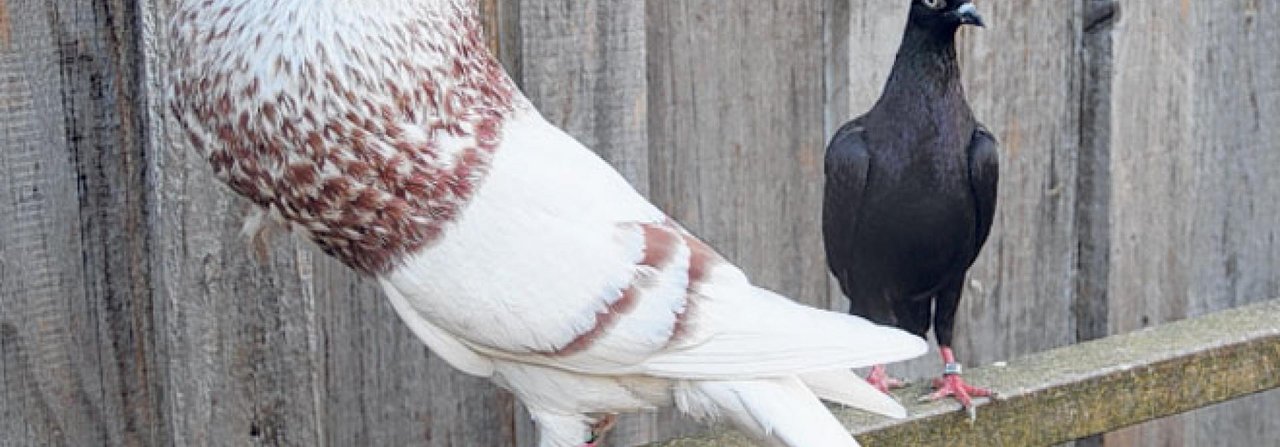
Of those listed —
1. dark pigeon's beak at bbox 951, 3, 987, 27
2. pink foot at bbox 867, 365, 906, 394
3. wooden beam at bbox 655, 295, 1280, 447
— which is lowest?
wooden beam at bbox 655, 295, 1280, 447

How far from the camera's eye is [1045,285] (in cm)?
272

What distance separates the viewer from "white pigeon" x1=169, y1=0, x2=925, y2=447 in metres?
1.50

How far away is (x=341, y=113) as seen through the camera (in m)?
1.50

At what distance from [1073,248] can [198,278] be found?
1337mm

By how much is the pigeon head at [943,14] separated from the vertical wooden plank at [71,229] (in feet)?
2.83

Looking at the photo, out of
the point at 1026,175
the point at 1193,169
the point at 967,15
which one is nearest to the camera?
the point at 967,15

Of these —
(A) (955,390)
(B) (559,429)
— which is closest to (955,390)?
(A) (955,390)

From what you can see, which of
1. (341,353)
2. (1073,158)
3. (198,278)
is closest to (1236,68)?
(1073,158)

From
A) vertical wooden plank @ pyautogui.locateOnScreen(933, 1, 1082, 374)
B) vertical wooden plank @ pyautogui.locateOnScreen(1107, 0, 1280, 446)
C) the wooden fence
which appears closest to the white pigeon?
the wooden fence

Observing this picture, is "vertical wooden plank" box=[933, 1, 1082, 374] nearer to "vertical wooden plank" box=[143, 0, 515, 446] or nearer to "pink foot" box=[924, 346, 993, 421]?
"pink foot" box=[924, 346, 993, 421]

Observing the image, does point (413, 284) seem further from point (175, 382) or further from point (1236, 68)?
point (1236, 68)

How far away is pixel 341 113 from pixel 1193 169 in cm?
174

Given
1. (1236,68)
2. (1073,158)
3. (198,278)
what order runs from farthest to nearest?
1. (1236,68)
2. (1073,158)
3. (198,278)

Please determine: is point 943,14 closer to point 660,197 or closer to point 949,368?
point 949,368
